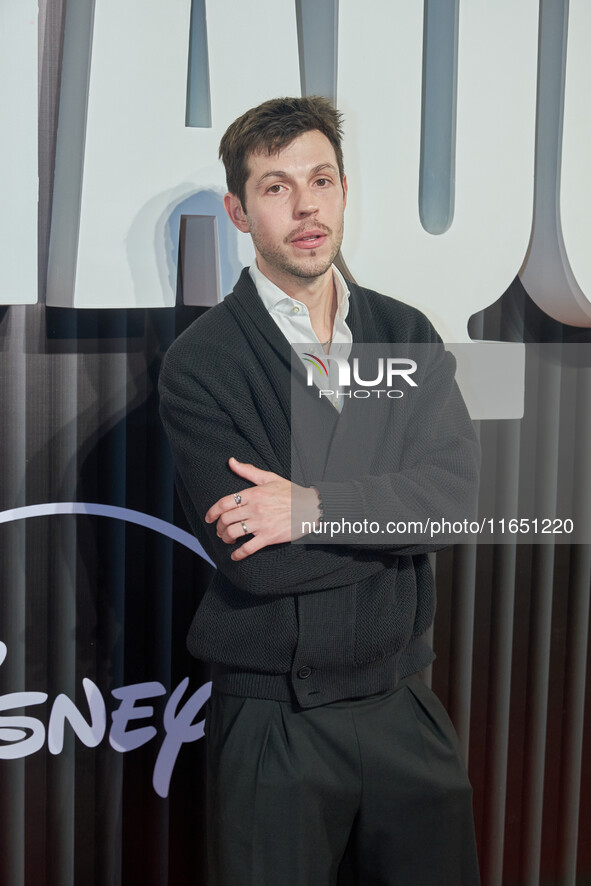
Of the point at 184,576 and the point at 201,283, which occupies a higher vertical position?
the point at 201,283

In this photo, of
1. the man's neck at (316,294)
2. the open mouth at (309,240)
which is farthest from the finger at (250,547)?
the open mouth at (309,240)

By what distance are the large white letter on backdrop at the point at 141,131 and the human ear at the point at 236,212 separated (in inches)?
4.4

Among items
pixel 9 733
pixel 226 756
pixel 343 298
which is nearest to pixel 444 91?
pixel 343 298

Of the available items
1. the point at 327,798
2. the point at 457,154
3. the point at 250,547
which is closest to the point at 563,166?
the point at 457,154

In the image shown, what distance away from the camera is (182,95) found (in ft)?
5.67

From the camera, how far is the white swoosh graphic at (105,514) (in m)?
1.81

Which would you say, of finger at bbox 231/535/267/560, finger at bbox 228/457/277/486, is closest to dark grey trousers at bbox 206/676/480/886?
finger at bbox 231/535/267/560

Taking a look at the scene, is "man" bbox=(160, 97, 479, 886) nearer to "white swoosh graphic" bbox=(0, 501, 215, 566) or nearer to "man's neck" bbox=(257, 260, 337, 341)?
"man's neck" bbox=(257, 260, 337, 341)

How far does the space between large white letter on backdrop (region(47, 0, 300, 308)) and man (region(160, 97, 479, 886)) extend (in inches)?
8.0

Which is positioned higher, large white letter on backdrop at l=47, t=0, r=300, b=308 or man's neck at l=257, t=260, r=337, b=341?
large white letter on backdrop at l=47, t=0, r=300, b=308

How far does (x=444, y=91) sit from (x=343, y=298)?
655 millimetres

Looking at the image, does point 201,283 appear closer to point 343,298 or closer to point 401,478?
point 343,298

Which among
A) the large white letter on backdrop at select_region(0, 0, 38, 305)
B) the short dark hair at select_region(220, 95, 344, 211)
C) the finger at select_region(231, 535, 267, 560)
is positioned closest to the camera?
the finger at select_region(231, 535, 267, 560)

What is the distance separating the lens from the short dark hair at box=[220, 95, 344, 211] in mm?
1556
